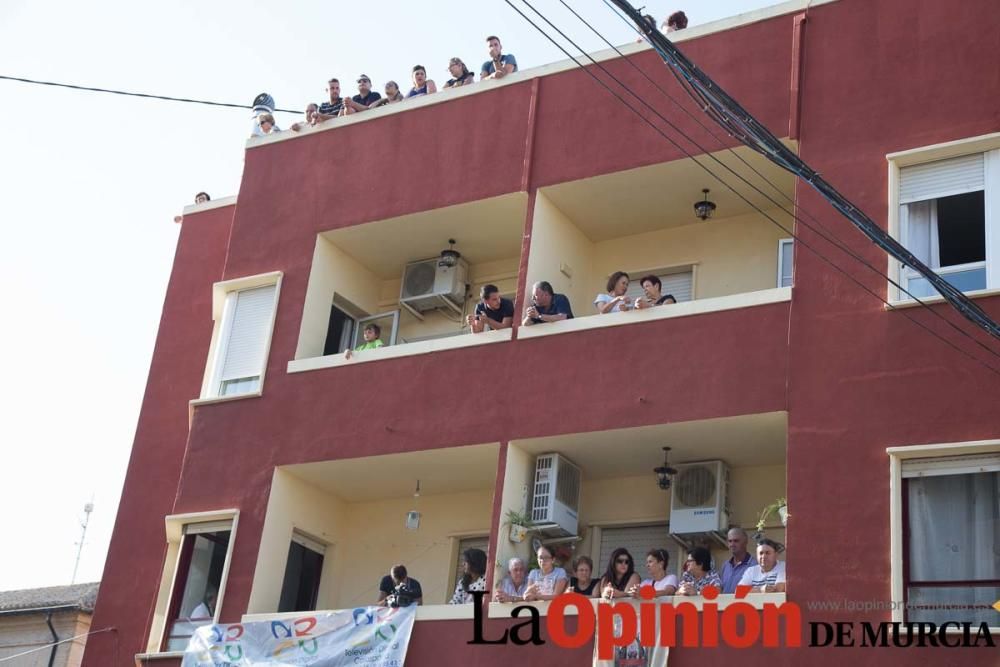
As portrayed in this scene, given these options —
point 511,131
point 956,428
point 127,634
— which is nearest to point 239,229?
point 511,131

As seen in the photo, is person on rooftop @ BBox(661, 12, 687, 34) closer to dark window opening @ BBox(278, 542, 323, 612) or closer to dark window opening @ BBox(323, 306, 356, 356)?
dark window opening @ BBox(323, 306, 356, 356)

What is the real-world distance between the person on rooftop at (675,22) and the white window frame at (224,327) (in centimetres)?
649

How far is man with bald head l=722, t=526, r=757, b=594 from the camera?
1627 centimetres

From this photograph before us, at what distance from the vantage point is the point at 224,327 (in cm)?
2162

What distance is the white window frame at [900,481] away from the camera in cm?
1478

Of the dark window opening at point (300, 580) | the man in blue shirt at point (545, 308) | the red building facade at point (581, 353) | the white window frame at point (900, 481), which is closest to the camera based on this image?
the white window frame at point (900, 481)

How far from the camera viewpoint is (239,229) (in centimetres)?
2227

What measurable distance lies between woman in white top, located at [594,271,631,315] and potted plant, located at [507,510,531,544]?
271 cm

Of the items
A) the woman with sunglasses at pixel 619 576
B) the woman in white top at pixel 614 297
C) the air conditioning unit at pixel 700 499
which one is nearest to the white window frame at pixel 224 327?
the woman in white top at pixel 614 297

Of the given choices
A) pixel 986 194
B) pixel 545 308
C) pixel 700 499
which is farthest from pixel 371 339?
pixel 986 194

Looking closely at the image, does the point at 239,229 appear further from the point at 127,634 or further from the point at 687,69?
the point at 687,69

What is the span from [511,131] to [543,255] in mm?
1856

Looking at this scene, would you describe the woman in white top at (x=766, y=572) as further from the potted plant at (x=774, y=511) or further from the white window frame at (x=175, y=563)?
the white window frame at (x=175, y=563)

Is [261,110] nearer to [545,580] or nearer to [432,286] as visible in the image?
[432,286]
